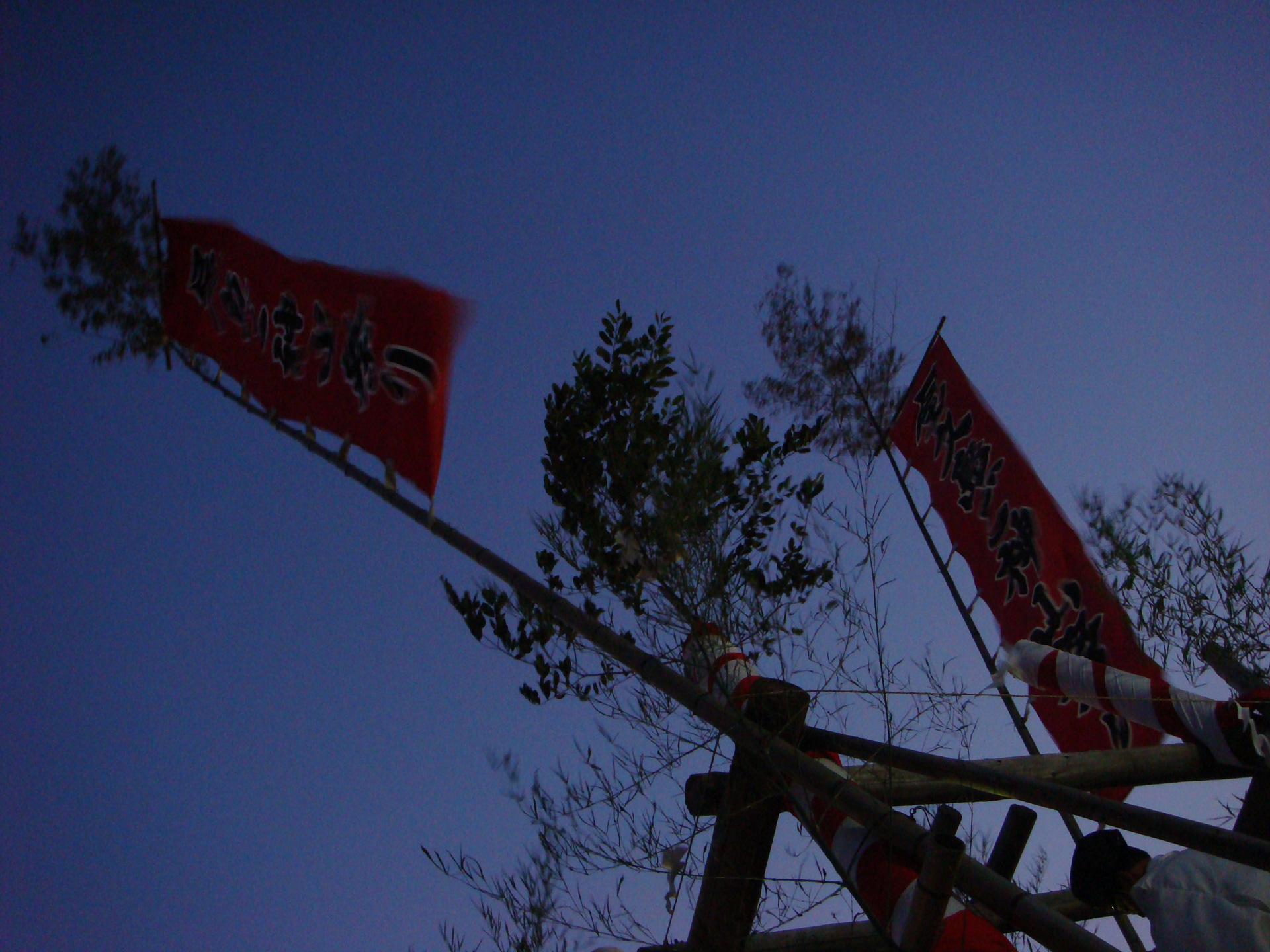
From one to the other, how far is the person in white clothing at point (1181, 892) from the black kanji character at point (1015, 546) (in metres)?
2.37

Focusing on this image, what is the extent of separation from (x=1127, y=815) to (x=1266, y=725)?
125 cm

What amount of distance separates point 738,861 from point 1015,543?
2.80 m

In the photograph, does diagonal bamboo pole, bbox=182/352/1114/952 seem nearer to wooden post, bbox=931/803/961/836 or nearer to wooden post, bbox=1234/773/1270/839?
wooden post, bbox=931/803/961/836

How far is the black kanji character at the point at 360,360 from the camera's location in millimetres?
4039

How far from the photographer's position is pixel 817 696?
3156mm

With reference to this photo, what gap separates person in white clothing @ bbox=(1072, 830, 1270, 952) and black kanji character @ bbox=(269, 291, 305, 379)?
399 cm

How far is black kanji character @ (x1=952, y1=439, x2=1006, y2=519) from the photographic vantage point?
5289 millimetres

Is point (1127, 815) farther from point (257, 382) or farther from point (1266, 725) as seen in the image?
point (257, 382)

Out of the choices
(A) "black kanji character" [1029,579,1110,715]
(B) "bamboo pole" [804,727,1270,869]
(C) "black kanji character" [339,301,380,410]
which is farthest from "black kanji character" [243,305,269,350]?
(A) "black kanji character" [1029,579,1110,715]

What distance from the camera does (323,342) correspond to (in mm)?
4426

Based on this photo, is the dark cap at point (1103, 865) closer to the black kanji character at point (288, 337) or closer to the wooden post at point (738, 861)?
the wooden post at point (738, 861)

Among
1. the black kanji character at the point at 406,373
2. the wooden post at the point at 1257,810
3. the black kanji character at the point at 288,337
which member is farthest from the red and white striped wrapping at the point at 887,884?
the black kanji character at the point at 288,337

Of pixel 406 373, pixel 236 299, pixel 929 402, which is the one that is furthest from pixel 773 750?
pixel 236 299

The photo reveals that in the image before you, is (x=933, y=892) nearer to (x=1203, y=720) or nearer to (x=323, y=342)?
(x=1203, y=720)
